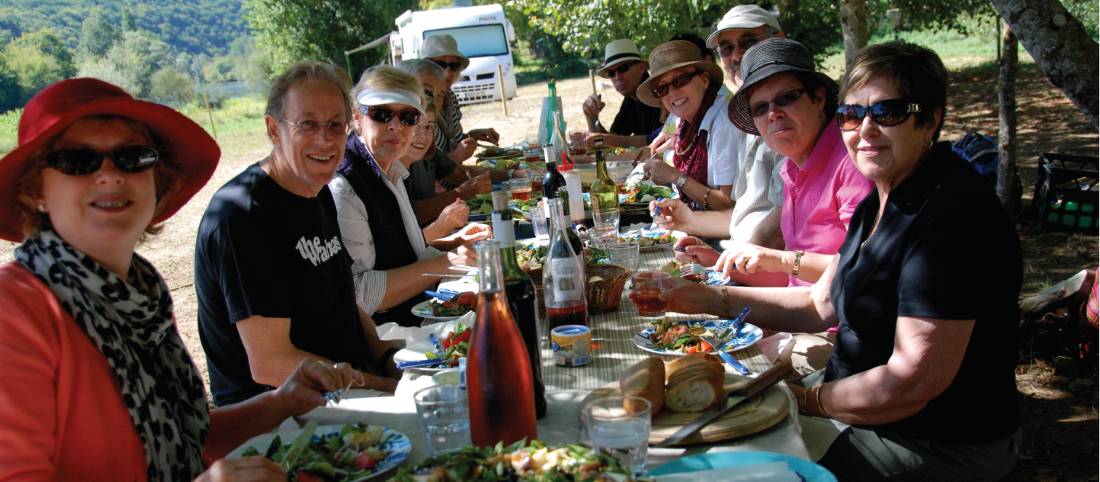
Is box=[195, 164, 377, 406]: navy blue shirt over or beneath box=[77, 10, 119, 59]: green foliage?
beneath

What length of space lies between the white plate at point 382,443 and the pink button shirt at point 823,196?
1902 mm

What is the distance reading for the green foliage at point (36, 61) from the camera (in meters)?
47.1

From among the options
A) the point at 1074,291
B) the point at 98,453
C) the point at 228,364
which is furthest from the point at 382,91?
the point at 1074,291

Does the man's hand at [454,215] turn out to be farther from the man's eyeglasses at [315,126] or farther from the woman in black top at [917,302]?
the woman in black top at [917,302]

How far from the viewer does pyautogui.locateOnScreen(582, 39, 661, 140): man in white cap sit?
7.75 meters

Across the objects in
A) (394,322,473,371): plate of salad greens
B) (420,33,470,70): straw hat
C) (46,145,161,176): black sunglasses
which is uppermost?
(420,33,470,70): straw hat

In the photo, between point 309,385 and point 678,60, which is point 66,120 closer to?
point 309,385

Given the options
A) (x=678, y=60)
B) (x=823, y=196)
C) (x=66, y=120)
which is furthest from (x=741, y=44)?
(x=66, y=120)

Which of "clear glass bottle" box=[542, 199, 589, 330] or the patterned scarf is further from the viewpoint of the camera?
"clear glass bottle" box=[542, 199, 589, 330]

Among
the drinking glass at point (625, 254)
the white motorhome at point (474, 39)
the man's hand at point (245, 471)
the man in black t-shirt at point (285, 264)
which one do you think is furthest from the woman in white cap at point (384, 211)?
the white motorhome at point (474, 39)

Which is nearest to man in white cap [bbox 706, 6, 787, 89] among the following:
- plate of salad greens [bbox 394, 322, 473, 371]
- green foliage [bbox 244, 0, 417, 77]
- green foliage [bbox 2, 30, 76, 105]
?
plate of salad greens [bbox 394, 322, 473, 371]

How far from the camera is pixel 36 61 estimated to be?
50.4 meters

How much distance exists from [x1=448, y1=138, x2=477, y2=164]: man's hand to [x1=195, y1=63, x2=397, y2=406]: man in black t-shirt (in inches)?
164

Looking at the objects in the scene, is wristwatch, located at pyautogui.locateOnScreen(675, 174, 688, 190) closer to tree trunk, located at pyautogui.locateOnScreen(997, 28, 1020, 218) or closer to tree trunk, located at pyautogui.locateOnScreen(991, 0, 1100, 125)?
tree trunk, located at pyautogui.locateOnScreen(991, 0, 1100, 125)
